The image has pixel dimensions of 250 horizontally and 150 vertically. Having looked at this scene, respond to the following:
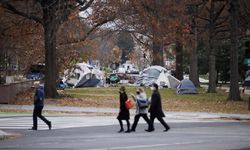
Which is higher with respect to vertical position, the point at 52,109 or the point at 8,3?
the point at 8,3

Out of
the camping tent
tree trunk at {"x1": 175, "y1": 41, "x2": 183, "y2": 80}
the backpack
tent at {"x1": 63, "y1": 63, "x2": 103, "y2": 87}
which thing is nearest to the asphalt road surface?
the backpack

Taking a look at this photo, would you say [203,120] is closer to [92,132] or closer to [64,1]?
[92,132]

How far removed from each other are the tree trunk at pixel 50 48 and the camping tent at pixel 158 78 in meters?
23.0

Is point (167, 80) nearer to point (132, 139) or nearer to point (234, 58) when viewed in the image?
point (234, 58)

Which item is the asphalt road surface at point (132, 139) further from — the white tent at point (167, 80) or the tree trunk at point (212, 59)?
the white tent at point (167, 80)

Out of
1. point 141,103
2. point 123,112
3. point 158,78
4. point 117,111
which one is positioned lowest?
point 117,111

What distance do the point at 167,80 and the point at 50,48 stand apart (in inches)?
999

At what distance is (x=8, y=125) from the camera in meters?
22.3

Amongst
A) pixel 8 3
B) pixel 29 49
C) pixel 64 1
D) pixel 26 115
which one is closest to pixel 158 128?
pixel 26 115

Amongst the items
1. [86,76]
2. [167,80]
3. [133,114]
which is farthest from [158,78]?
[133,114]

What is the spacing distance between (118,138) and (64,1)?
18214 millimetres

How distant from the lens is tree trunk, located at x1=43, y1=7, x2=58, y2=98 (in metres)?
35.4

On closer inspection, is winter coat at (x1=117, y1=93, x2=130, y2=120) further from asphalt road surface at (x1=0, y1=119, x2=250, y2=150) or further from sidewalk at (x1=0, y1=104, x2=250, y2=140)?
sidewalk at (x1=0, y1=104, x2=250, y2=140)

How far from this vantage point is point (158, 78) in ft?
199
